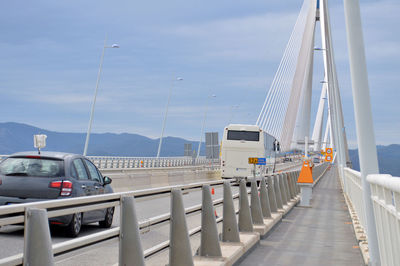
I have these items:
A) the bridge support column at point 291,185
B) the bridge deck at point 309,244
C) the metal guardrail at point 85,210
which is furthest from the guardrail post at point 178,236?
the bridge support column at point 291,185

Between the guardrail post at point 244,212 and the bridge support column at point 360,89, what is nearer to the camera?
the bridge support column at point 360,89

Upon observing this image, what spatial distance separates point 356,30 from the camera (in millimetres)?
9242

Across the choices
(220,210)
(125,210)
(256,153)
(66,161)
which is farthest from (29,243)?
(256,153)

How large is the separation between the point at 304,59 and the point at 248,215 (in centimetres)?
4694

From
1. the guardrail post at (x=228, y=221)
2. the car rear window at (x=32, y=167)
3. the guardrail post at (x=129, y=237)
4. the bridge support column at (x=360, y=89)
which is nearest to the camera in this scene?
the guardrail post at (x=129, y=237)

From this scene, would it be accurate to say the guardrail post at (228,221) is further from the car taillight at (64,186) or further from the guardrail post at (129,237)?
the guardrail post at (129,237)

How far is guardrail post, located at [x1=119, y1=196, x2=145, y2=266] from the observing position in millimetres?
5562

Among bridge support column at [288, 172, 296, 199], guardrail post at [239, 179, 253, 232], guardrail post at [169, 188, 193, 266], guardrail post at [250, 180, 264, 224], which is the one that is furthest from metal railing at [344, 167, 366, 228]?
bridge support column at [288, 172, 296, 199]

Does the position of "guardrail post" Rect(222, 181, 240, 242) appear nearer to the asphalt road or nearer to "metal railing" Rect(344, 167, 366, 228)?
the asphalt road

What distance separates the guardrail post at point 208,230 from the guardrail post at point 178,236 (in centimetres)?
146

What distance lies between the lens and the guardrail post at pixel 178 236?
22.7ft

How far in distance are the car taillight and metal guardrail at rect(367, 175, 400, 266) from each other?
5895 millimetres

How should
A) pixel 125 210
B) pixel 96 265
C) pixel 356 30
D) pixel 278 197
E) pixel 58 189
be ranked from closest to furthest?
1. pixel 96 265
2. pixel 125 210
3. pixel 356 30
4. pixel 58 189
5. pixel 278 197

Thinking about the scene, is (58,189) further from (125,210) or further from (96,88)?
(96,88)
